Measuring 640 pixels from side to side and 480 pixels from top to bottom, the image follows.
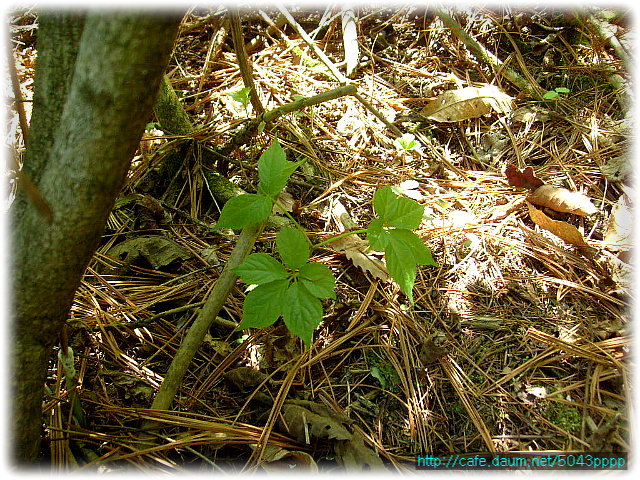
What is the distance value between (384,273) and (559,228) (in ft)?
2.77

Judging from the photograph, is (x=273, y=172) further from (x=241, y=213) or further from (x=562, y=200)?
(x=562, y=200)

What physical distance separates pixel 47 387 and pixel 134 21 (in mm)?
1251

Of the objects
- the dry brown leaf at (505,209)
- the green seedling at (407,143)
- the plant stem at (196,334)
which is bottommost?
the plant stem at (196,334)

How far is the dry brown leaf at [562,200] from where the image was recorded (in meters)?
2.05

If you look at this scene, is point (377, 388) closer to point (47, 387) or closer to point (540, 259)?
point (540, 259)

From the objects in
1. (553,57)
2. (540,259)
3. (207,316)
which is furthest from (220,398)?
(553,57)

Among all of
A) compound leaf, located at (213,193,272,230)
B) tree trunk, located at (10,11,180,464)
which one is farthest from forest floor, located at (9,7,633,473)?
compound leaf, located at (213,193,272,230)

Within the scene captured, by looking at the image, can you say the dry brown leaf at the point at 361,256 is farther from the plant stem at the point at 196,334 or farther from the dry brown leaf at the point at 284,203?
the plant stem at the point at 196,334

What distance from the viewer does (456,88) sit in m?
2.68

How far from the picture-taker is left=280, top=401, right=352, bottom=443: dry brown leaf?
4.70 ft

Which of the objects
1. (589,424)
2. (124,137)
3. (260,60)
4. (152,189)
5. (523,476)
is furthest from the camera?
(260,60)

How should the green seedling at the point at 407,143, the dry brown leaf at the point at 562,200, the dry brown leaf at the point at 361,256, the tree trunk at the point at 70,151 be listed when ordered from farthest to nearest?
the green seedling at the point at 407,143
the dry brown leaf at the point at 562,200
the dry brown leaf at the point at 361,256
the tree trunk at the point at 70,151

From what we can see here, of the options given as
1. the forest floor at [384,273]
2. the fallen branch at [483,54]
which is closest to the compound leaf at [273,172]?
the forest floor at [384,273]

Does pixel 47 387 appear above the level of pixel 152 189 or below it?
below
